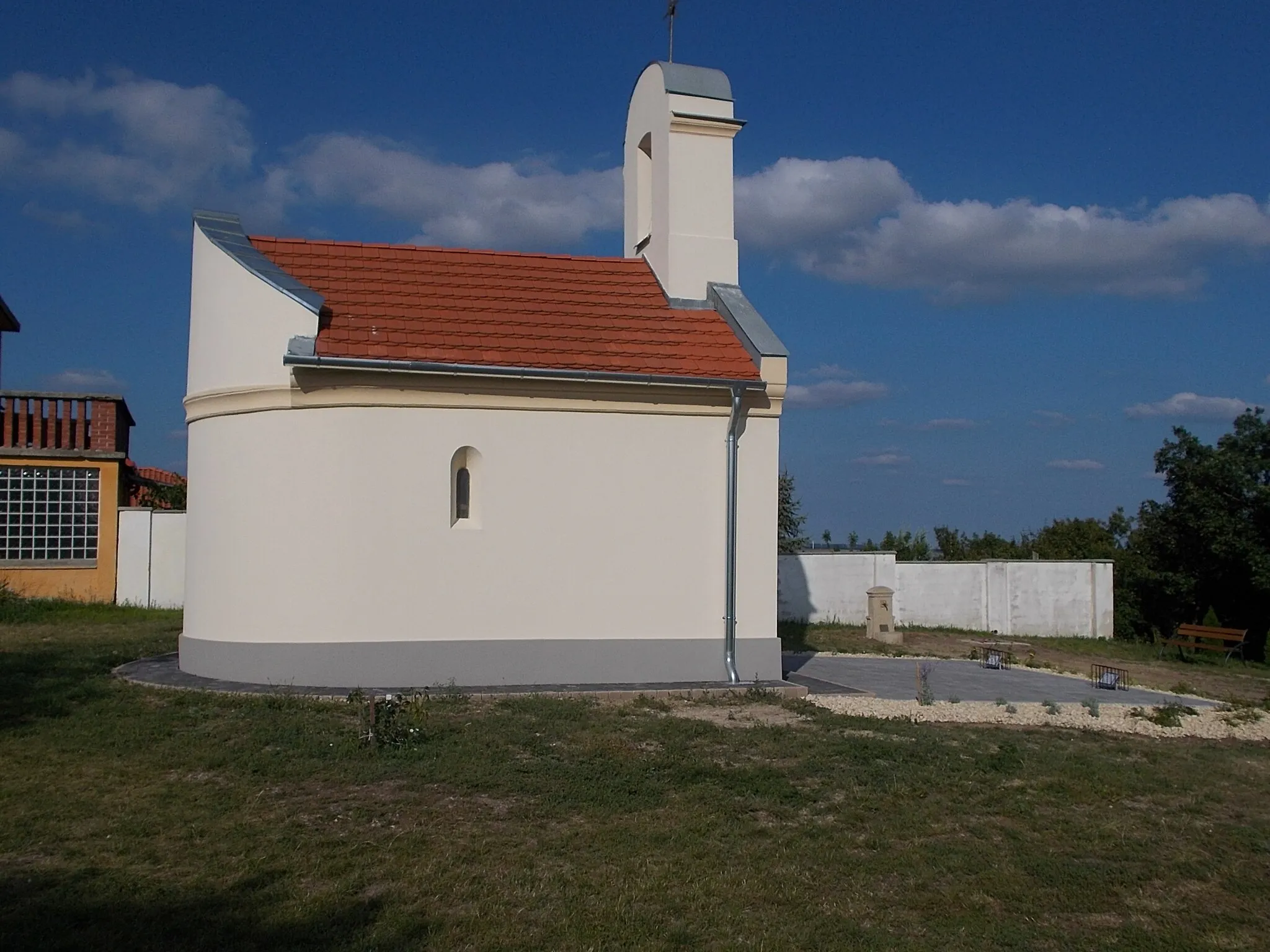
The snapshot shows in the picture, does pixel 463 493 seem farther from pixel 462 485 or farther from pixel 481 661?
pixel 481 661

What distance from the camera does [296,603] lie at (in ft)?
41.0

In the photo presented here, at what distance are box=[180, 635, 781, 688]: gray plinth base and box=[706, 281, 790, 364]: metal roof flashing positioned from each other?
12.5 ft

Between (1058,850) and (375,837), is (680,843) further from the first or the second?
(1058,850)

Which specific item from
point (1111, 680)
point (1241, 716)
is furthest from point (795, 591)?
point (1241, 716)

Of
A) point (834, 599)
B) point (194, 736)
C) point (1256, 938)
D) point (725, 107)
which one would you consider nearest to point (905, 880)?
point (1256, 938)

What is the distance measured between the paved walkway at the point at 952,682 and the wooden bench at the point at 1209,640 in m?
5.56

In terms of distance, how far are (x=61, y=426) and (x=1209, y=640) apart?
25930mm

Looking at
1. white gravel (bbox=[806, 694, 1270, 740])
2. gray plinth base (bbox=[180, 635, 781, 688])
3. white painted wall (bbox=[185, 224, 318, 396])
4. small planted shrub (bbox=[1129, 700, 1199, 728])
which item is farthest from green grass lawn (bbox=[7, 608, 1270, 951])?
white painted wall (bbox=[185, 224, 318, 396])

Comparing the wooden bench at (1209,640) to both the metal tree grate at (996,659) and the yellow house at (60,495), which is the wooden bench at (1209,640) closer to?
the metal tree grate at (996,659)

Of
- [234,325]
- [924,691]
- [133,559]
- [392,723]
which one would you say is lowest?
[924,691]

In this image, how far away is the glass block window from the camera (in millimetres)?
22688

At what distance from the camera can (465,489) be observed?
42.3 ft

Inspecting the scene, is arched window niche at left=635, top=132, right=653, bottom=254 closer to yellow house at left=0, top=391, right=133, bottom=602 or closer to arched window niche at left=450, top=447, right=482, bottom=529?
arched window niche at left=450, top=447, right=482, bottom=529

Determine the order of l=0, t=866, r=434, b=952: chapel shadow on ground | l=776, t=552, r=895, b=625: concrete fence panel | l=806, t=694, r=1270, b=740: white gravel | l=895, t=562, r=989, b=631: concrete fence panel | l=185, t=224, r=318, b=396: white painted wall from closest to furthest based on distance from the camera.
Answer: l=0, t=866, r=434, b=952: chapel shadow on ground → l=806, t=694, r=1270, b=740: white gravel → l=185, t=224, r=318, b=396: white painted wall → l=776, t=552, r=895, b=625: concrete fence panel → l=895, t=562, r=989, b=631: concrete fence panel
